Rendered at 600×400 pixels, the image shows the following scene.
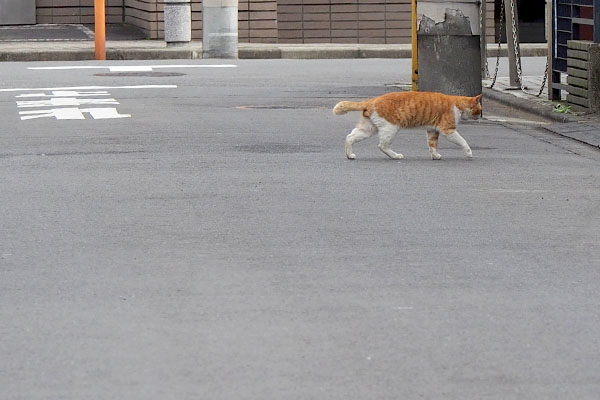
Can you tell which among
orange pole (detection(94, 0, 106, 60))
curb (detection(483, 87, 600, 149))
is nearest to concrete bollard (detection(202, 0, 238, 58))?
orange pole (detection(94, 0, 106, 60))

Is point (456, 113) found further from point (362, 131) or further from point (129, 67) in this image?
point (129, 67)

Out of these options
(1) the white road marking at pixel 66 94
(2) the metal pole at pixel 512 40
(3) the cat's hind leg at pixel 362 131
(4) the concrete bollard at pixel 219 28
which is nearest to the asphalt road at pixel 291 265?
(3) the cat's hind leg at pixel 362 131

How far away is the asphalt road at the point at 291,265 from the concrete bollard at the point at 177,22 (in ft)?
34.8

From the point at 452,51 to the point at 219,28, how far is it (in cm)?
895

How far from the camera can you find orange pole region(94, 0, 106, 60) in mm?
24438

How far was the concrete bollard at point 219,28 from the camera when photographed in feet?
82.5

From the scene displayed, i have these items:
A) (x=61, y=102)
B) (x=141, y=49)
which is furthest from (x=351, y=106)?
(x=141, y=49)

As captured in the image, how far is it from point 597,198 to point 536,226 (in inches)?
55.1

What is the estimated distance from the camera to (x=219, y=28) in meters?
25.2

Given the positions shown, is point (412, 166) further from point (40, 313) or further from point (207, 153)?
point (40, 313)

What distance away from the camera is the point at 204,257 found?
8531 millimetres

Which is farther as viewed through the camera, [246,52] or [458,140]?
[246,52]

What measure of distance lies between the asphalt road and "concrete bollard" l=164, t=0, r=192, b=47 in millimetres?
10601

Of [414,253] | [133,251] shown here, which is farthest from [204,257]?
[414,253]
